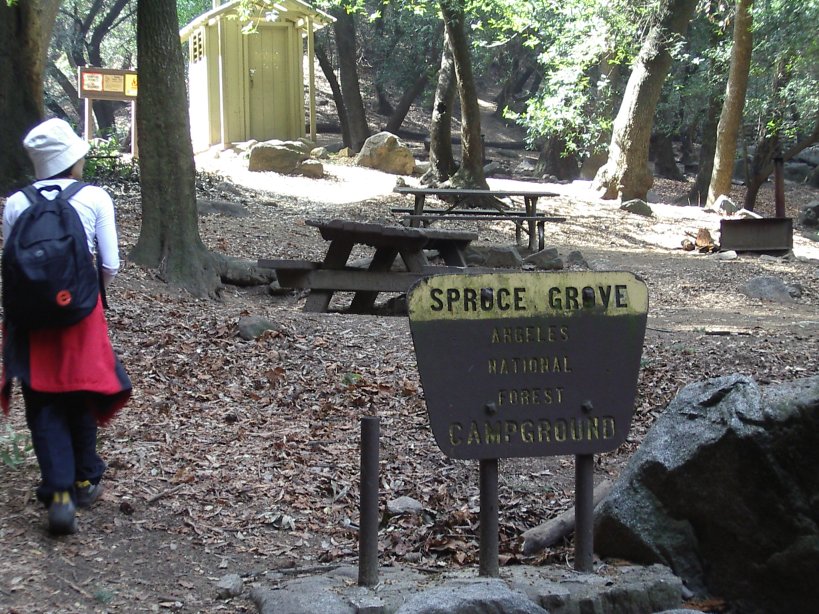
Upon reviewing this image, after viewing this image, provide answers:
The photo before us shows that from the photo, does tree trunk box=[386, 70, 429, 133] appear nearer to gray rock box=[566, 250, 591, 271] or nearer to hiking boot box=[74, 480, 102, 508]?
gray rock box=[566, 250, 591, 271]

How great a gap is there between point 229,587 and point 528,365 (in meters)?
1.64

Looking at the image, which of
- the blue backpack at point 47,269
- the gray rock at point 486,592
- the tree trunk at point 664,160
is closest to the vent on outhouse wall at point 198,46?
the tree trunk at point 664,160

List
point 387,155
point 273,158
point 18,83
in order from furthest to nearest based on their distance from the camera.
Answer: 1. point 387,155
2. point 273,158
3. point 18,83

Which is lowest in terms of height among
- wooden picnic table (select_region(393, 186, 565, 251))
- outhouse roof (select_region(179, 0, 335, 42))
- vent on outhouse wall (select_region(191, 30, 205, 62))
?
wooden picnic table (select_region(393, 186, 565, 251))

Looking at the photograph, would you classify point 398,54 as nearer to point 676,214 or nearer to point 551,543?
point 676,214

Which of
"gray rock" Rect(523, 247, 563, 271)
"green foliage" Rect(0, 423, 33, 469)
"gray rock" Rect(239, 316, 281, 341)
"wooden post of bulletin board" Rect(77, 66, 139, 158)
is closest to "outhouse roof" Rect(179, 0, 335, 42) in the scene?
"wooden post of bulletin board" Rect(77, 66, 139, 158)

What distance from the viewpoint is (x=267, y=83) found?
25.6 meters

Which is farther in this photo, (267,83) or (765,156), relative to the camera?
(267,83)

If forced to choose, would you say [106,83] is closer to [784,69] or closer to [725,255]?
[725,255]

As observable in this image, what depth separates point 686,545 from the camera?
4.33 m

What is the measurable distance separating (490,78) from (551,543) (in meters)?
46.7

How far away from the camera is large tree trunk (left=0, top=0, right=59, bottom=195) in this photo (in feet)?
41.5

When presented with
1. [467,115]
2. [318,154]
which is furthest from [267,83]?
[467,115]

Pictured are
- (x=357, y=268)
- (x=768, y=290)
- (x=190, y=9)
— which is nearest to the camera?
(x=357, y=268)
